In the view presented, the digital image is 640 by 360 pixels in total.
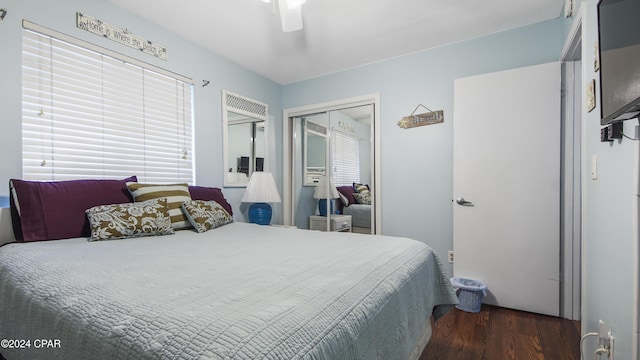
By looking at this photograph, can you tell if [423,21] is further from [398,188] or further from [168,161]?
[168,161]

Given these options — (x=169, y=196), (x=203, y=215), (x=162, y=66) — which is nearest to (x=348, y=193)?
(x=203, y=215)

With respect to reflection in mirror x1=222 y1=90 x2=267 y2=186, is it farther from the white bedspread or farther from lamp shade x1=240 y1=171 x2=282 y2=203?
the white bedspread

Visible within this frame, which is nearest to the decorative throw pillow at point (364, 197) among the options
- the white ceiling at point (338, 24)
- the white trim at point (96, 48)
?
the white ceiling at point (338, 24)

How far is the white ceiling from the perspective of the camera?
7.50 feet

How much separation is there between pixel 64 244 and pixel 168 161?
1186mm

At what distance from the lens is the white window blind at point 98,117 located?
1938mm

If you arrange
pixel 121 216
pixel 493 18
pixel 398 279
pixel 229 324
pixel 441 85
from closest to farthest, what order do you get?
pixel 229 324
pixel 398 279
pixel 121 216
pixel 493 18
pixel 441 85

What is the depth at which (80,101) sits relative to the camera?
7.00 ft

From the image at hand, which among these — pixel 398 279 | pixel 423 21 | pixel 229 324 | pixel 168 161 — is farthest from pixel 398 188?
pixel 229 324

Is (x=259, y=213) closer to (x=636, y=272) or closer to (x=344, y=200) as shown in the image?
(x=344, y=200)

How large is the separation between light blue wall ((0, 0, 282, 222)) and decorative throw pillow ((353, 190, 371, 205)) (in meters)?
1.12

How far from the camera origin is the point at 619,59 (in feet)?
3.23

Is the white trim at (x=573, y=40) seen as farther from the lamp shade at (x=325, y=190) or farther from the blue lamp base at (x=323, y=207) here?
the blue lamp base at (x=323, y=207)

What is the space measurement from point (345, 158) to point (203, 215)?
189 cm
